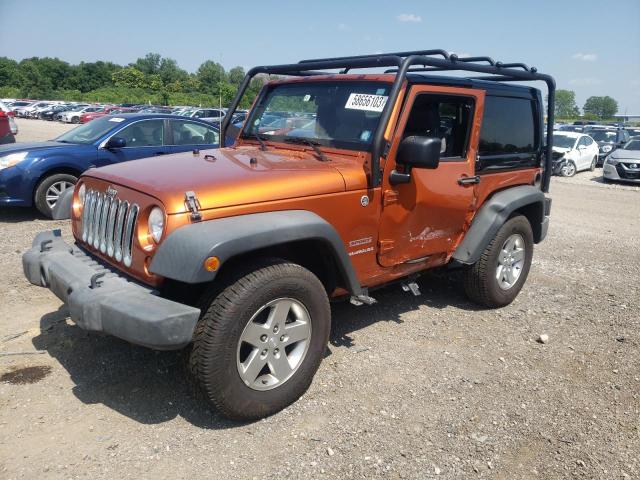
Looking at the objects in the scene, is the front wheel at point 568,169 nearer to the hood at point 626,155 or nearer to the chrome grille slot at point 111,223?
the hood at point 626,155

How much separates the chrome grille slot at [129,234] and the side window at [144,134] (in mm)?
5572

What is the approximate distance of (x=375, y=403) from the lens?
131 inches

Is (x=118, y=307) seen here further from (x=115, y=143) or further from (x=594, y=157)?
(x=594, y=157)

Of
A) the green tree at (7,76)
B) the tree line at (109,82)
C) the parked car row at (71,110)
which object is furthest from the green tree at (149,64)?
the parked car row at (71,110)

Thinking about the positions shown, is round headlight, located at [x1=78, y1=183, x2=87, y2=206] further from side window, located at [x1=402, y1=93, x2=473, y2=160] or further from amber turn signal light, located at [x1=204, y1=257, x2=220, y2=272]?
side window, located at [x1=402, y1=93, x2=473, y2=160]

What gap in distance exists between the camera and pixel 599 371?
388cm

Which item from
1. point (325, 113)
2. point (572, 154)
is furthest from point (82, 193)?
point (572, 154)

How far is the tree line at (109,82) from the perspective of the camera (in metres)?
64.1

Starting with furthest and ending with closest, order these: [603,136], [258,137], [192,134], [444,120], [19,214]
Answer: [603,136] → [192,134] → [19,214] → [258,137] → [444,120]

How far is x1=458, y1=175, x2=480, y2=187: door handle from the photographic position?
4.18 metres

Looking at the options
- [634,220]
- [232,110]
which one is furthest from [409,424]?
[634,220]

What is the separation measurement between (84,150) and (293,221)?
234 inches

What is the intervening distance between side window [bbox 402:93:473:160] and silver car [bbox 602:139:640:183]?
13.3m

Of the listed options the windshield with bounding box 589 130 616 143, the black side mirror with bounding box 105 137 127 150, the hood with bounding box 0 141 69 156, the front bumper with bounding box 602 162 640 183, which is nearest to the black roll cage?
the black side mirror with bounding box 105 137 127 150
